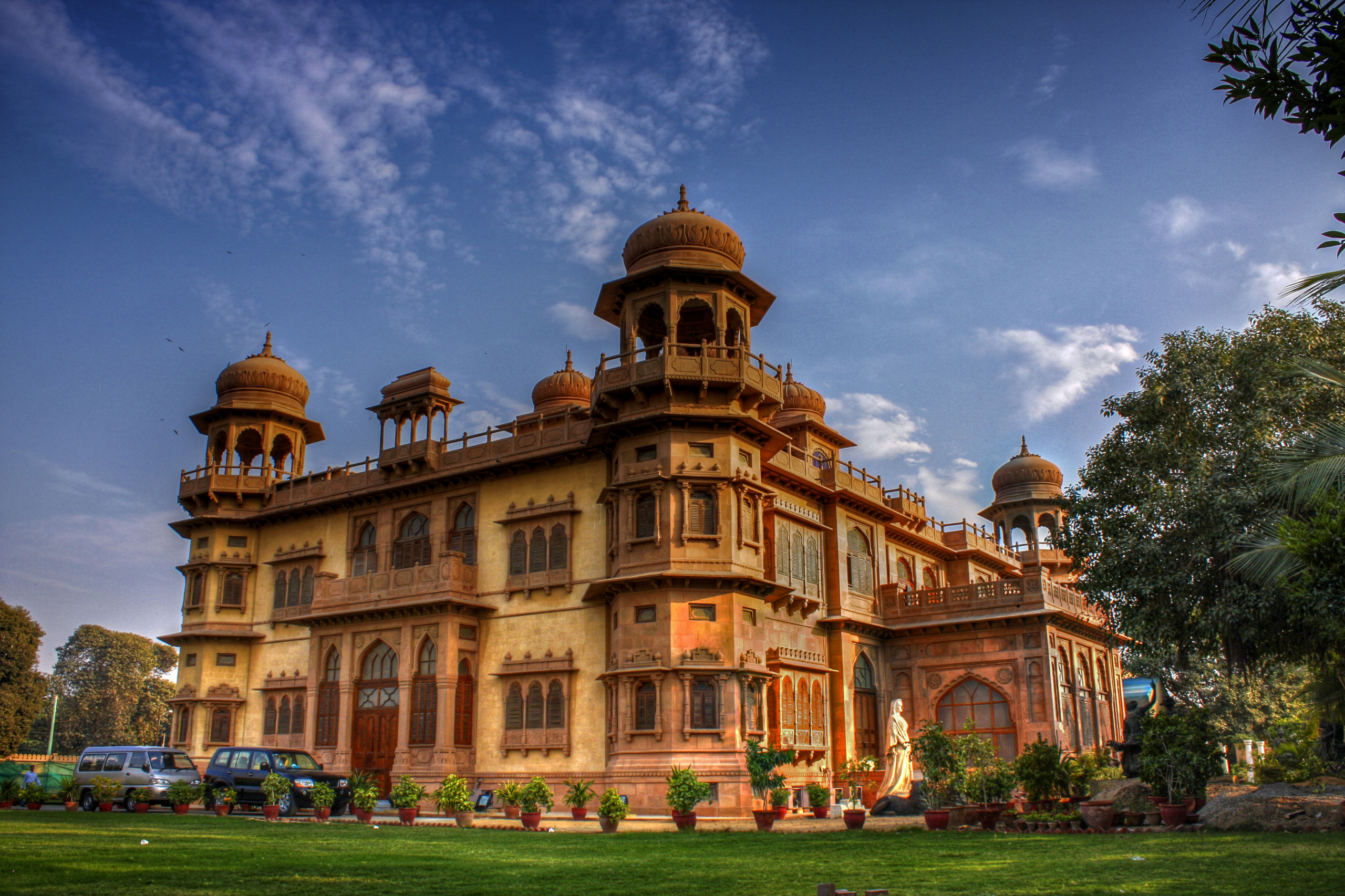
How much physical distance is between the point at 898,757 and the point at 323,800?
43.7 feet

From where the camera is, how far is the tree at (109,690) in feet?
239

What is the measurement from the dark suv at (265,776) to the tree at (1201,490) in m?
17.8

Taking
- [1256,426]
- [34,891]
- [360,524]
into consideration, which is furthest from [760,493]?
[34,891]

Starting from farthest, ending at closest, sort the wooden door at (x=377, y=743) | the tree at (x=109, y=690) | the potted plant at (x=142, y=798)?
the tree at (x=109, y=690)
the wooden door at (x=377, y=743)
the potted plant at (x=142, y=798)

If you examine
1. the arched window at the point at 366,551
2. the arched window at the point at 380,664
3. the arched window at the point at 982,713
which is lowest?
the arched window at the point at 982,713

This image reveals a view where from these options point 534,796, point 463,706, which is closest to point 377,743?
point 463,706

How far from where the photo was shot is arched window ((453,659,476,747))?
2823 centimetres

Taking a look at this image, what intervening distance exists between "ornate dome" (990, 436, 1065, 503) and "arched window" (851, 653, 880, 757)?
1422 cm

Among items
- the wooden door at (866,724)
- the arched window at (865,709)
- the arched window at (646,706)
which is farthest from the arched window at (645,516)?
the wooden door at (866,724)

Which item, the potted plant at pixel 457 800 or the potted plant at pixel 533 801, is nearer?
the potted plant at pixel 533 801

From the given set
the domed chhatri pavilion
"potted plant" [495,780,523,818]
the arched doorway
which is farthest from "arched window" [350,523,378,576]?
"potted plant" [495,780,523,818]

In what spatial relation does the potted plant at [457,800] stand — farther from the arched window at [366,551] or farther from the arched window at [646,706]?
the arched window at [366,551]

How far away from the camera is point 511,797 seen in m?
22.3

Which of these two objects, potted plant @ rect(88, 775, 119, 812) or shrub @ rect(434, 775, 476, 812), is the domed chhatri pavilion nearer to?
shrub @ rect(434, 775, 476, 812)
